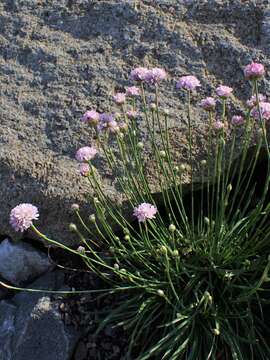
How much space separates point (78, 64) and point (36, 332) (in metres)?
1.51

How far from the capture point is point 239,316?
102 inches

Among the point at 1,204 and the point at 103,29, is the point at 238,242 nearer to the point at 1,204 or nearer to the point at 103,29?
the point at 1,204

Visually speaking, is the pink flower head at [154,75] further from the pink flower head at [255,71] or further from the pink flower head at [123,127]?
the pink flower head at [255,71]

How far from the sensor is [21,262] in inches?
123

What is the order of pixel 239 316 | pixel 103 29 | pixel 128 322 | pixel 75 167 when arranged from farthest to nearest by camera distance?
1. pixel 103 29
2. pixel 75 167
3. pixel 128 322
4. pixel 239 316

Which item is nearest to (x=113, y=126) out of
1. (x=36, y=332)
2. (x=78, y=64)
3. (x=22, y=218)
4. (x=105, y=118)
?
(x=105, y=118)

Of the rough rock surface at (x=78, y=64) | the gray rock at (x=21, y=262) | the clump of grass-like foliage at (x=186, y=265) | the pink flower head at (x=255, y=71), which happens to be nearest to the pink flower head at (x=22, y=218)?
the clump of grass-like foliage at (x=186, y=265)

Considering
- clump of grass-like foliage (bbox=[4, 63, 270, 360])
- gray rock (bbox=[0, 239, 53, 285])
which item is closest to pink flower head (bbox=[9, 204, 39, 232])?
clump of grass-like foliage (bbox=[4, 63, 270, 360])

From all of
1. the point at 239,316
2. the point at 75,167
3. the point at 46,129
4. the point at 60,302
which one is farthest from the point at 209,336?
the point at 46,129

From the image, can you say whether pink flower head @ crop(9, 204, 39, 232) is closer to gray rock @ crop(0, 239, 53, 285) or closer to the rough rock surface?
the rough rock surface

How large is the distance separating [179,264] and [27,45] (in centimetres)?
167

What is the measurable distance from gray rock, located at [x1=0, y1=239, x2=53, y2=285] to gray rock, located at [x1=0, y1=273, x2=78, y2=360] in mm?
184

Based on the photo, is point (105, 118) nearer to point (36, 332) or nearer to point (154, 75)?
point (154, 75)

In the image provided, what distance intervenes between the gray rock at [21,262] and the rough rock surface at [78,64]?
0.11 meters
